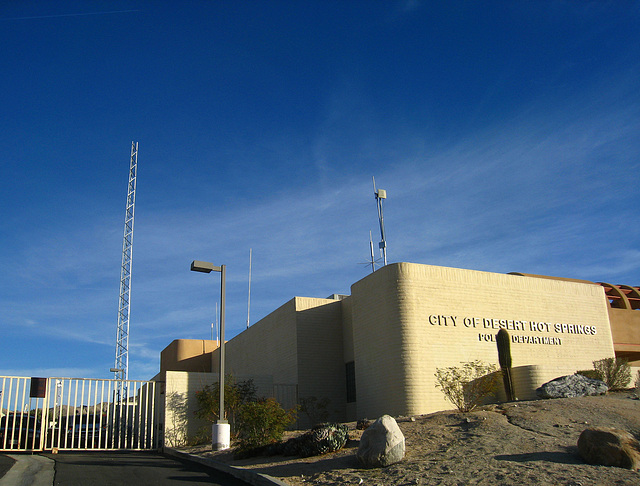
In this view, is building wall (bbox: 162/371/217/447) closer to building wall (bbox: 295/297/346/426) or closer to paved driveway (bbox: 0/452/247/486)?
paved driveway (bbox: 0/452/247/486)

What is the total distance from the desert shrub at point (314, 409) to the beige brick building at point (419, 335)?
0.43 meters

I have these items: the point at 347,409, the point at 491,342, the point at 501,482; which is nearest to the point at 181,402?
the point at 347,409

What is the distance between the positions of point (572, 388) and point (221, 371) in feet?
34.4

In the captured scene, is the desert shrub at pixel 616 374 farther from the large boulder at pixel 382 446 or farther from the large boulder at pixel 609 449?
the large boulder at pixel 382 446

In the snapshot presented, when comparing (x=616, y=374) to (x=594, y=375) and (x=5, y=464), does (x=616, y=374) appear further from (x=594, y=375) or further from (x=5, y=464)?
(x=5, y=464)

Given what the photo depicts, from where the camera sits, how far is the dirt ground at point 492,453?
9047 millimetres

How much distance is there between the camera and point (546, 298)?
24.3 metres

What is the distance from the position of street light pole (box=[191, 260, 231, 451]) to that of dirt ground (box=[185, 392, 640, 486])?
0.42 meters

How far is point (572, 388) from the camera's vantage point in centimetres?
1703

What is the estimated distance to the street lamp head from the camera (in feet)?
53.3

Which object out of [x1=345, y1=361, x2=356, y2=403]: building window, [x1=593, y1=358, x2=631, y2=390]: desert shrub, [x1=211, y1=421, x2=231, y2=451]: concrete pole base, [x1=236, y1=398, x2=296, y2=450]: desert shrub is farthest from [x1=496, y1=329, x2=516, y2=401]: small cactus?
[x1=211, y1=421, x2=231, y2=451]: concrete pole base

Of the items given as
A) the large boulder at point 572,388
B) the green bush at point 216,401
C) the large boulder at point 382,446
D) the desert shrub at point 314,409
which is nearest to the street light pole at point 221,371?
the green bush at point 216,401

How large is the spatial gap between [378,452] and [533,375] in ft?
36.1

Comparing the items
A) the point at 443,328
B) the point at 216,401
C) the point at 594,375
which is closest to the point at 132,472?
the point at 216,401
